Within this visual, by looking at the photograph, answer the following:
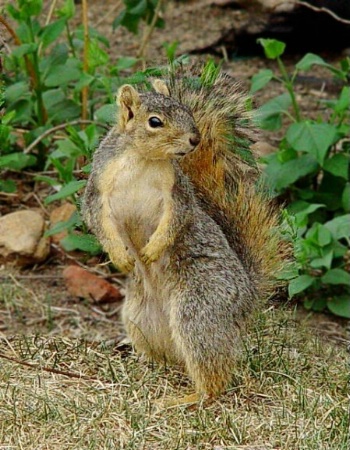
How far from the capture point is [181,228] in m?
4.14

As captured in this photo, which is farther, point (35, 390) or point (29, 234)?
point (29, 234)

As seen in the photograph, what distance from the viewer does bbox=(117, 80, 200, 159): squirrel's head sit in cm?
392

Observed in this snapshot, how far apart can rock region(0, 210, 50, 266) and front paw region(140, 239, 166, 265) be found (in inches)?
85.7

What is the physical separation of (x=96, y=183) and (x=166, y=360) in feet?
2.62

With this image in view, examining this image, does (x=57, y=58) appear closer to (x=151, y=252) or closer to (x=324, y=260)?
(x=324, y=260)

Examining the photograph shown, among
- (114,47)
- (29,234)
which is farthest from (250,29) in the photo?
(29,234)

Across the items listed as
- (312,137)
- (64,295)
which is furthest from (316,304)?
(64,295)

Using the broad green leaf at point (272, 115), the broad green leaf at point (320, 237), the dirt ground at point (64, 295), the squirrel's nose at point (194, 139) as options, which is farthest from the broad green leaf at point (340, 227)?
the squirrel's nose at point (194, 139)

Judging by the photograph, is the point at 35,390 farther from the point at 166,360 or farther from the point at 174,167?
the point at 174,167

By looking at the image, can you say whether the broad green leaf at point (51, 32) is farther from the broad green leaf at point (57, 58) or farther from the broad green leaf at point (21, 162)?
the broad green leaf at point (21, 162)

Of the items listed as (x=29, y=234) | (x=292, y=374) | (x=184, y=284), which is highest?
(x=184, y=284)

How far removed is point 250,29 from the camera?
27.2 feet

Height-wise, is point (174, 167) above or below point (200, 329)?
above

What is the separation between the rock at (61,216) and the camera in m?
6.32
